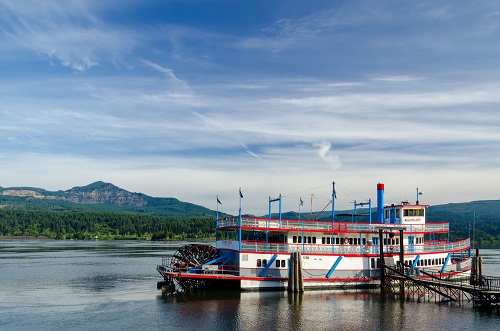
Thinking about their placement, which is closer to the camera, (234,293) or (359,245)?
(234,293)

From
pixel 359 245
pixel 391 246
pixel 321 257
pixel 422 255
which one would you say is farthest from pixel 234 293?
pixel 422 255

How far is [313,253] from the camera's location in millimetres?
45938

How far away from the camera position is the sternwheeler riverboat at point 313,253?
146ft

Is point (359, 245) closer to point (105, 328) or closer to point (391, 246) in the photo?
point (391, 246)

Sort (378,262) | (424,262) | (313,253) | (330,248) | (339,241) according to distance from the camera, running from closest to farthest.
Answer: (313,253) → (330,248) → (339,241) → (378,262) → (424,262)

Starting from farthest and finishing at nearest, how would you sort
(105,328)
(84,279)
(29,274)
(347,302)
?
(29,274)
(84,279)
(347,302)
(105,328)

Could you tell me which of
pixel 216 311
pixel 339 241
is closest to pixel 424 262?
pixel 339 241

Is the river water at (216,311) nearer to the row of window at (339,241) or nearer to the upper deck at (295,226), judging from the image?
the row of window at (339,241)

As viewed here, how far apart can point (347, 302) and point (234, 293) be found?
9549 millimetres

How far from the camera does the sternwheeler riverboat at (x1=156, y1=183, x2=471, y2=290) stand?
44.6 meters

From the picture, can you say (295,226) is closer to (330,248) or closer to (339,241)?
(330,248)

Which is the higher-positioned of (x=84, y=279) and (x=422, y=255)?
(x=422, y=255)

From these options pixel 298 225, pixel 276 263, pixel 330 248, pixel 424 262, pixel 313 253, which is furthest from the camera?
pixel 424 262

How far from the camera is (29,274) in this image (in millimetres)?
63062
